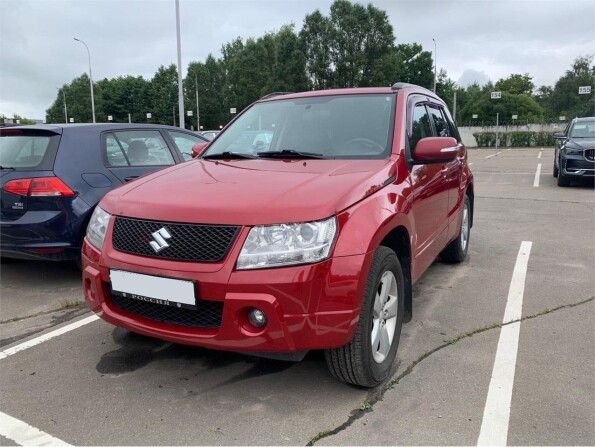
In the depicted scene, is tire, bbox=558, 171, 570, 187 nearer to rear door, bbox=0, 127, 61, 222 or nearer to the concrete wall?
rear door, bbox=0, 127, 61, 222

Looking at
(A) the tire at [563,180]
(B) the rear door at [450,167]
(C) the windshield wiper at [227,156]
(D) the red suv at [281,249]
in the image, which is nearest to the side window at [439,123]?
(B) the rear door at [450,167]

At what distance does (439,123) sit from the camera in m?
4.59

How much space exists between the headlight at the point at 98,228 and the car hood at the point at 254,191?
2.1 inches

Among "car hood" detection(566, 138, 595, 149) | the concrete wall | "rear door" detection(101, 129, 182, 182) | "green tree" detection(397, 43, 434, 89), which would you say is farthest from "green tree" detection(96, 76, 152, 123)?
"rear door" detection(101, 129, 182, 182)

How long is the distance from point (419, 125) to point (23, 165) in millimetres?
3472

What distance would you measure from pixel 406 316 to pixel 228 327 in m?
1.29

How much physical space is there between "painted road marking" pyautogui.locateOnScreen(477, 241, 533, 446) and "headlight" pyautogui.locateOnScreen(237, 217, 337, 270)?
3.86ft

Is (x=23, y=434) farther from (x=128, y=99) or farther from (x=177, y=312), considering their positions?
(x=128, y=99)

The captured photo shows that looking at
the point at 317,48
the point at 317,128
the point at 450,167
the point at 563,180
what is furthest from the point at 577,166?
the point at 317,48

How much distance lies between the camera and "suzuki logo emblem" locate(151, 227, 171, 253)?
2.45m

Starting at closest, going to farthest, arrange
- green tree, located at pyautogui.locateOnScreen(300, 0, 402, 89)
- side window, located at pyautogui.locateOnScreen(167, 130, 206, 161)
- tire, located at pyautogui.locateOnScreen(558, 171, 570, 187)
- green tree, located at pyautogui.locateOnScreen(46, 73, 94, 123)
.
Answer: side window, located at pyautogui.locateOnScreen(167, 130, 206, 161), tire, located at pyautogui.locateOnScreen(558, 171, 570, 187), green tree, located at pyautogui.locateOnScreen(300, 0, 402, 89), green tree, located at pyautogui.locateOnScreen(46, 73, 94, 123)

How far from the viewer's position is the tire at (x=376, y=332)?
2.47 meters

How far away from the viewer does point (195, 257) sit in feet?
7.81

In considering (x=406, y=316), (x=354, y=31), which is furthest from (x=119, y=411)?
(x=354, y=31)
